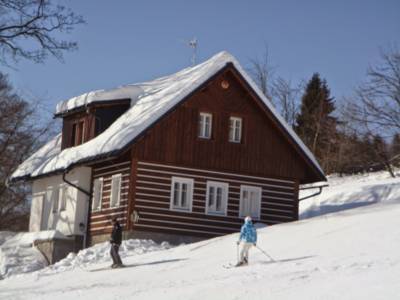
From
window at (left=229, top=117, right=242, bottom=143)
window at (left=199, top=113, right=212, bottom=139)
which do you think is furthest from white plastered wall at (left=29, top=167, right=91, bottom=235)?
window at (left=229, top=117, right=242, bottom=143)

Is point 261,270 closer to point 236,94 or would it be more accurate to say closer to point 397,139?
point 236,94

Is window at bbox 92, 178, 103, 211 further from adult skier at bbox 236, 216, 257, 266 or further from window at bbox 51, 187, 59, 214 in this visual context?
adult skier at bbox 236, 216, 257, 266

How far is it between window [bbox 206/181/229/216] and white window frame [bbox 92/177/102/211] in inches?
169

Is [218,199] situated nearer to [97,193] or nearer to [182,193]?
[182,193]

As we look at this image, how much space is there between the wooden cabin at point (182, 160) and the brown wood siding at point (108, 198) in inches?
1.6

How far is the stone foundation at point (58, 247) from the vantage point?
107ft

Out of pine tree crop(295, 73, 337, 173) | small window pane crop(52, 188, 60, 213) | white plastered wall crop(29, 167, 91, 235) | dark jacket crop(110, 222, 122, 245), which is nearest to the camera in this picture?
dark jacket crop(110, 222, 122, 245)

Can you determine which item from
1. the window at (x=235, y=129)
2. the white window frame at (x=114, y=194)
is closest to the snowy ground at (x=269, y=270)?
the white window frame at (x=114, y=194)

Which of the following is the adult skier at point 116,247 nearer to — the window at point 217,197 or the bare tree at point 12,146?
the window at point 217,197

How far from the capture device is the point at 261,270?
20.3 metres

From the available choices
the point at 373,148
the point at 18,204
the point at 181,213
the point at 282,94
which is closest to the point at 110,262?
the point at 181,213

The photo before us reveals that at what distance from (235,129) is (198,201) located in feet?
11.7

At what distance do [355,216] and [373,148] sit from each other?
63.3ft

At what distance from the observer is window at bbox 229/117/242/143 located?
34125 millimetres
